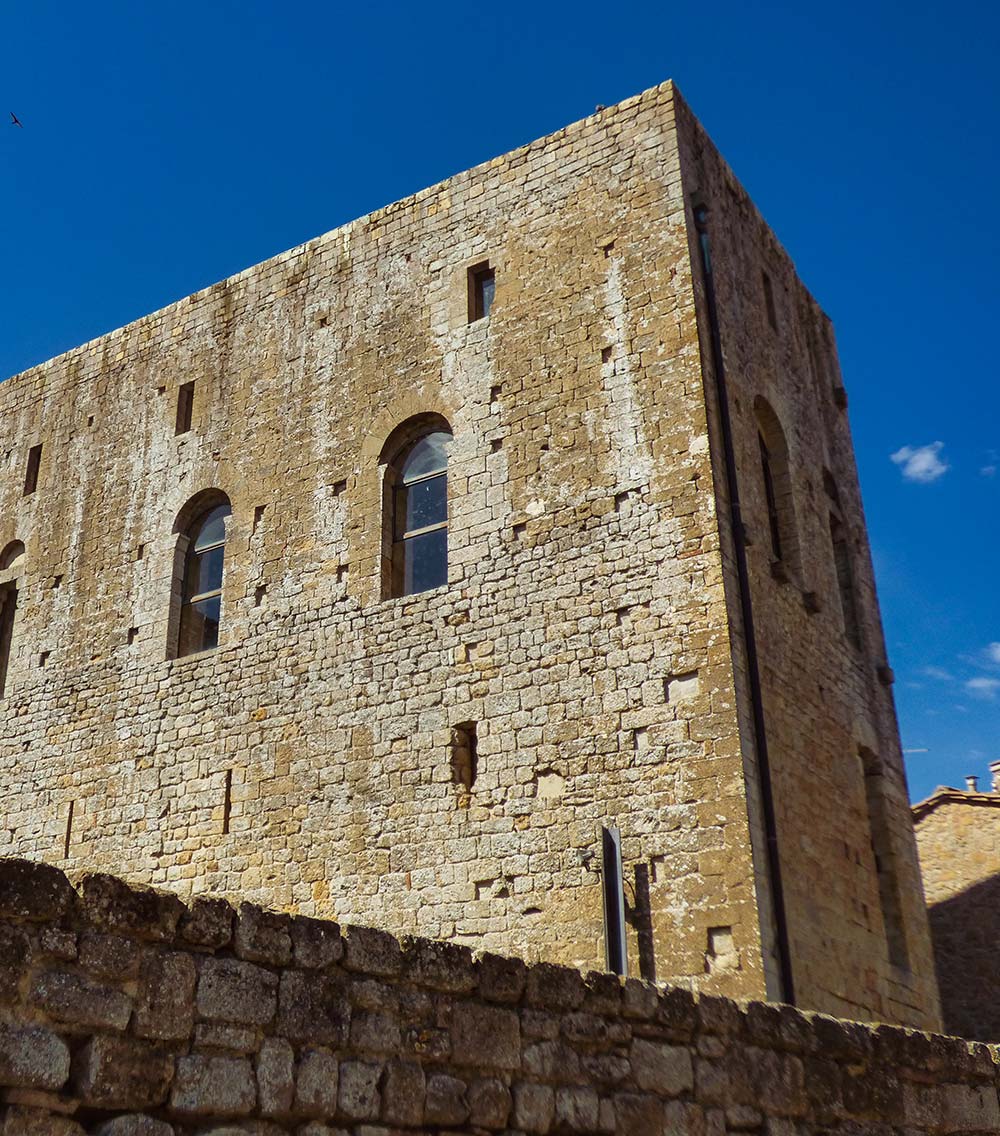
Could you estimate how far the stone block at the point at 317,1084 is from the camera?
3.97 metres

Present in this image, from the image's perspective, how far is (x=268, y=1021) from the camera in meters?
3.93

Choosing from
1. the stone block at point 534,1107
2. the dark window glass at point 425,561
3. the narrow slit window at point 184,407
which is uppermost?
the narrow slit window at point 184,407

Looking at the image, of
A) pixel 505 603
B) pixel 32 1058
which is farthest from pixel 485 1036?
pixel 505 603

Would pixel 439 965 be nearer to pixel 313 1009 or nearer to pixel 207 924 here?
pixel 313 1009

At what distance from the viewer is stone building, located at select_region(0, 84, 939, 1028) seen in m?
9.62

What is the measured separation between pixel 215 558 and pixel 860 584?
261 inches

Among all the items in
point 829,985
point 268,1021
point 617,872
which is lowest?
point 268,1021

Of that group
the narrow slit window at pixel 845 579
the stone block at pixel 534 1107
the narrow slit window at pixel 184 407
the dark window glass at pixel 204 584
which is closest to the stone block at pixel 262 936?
the stone block at pixel 534 1107

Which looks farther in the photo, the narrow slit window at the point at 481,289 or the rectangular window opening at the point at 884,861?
the narrow slit window at the point at 481,289

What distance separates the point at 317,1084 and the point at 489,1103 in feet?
2.53

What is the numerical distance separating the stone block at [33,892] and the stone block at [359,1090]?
1.13m

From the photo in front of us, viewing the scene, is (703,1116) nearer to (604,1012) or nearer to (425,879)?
(604,1012)

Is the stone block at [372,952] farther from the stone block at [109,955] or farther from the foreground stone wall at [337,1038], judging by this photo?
the stone block at [109,955]

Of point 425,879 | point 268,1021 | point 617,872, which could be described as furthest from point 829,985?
point 268,1021
